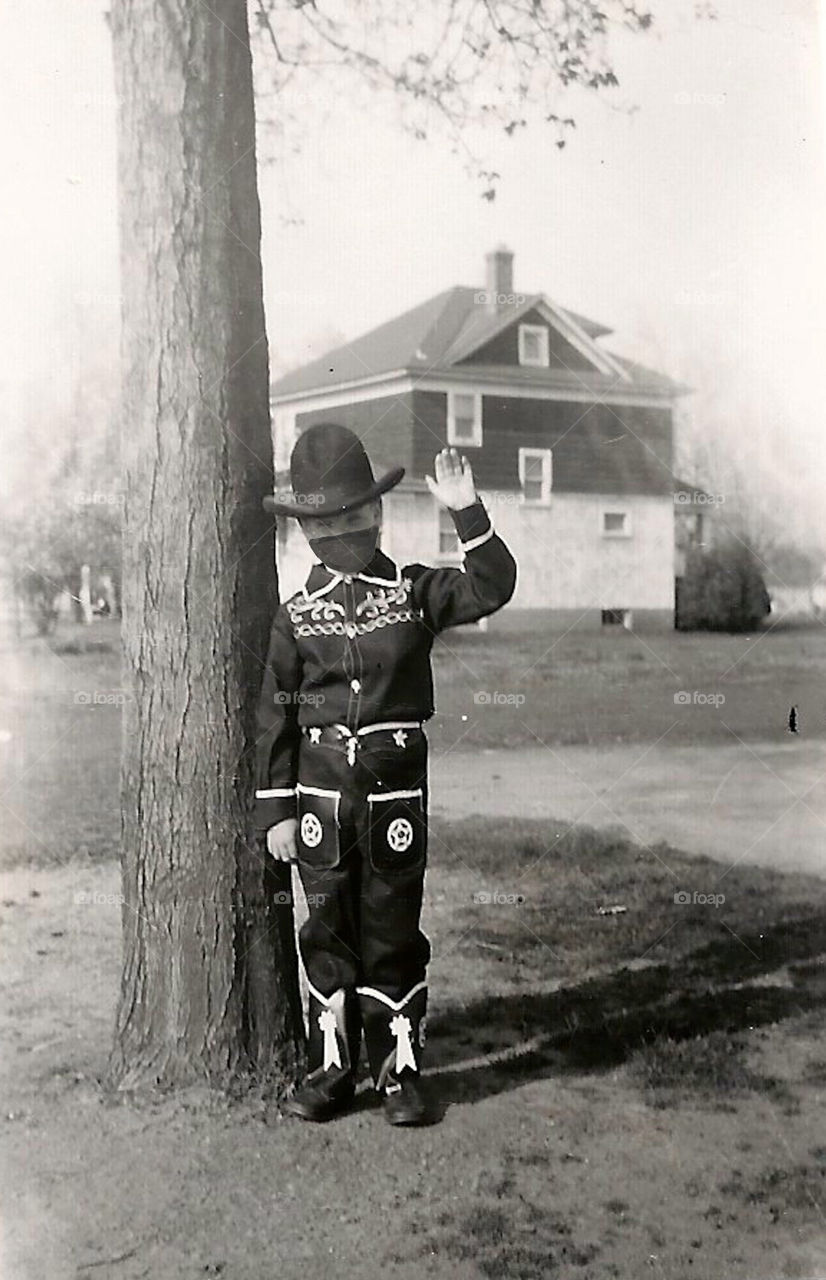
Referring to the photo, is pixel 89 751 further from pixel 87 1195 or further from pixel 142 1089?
pixel 87 1195

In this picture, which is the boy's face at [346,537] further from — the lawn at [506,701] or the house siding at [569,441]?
the lawn at [506,701]

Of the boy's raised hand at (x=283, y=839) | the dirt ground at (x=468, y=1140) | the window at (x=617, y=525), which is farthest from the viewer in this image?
the window at (x=617, y=525)

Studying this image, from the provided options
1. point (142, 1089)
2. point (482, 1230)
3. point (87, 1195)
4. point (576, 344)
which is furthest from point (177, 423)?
point (482, 1230)

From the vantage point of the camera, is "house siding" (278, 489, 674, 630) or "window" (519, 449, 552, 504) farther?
"window" (519, 449, 552, 504)

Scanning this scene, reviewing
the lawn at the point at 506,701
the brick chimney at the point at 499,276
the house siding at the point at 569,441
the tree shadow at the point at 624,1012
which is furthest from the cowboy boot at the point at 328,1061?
the brick chimney at the point at 499,276

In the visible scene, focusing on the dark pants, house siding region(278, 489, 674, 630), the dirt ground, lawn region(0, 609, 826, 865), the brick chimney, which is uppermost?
the brick chimney

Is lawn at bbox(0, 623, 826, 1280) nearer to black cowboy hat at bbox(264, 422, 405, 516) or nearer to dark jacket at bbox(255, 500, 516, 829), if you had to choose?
dark jacket at bbox(255, 500, 516, 829)

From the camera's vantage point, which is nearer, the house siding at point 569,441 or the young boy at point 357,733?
the young boy at point 357,733

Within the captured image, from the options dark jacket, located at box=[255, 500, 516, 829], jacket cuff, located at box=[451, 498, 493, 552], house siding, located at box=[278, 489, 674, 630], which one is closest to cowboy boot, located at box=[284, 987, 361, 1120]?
dark jacket, located at box=[255, 500, 516, 829]
